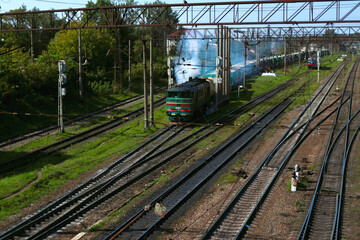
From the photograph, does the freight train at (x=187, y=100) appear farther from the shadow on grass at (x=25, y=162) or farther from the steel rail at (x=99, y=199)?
the shadow on grass at (x=25, y=162)

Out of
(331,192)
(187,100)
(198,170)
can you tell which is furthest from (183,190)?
(187,100)

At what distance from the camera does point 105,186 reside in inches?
717

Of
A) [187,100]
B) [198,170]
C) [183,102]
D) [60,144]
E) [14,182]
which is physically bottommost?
[14,182]

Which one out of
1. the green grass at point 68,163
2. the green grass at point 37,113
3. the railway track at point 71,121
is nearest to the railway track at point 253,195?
the green grass at point 68,163

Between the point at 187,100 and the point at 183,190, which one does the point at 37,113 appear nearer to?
the point at 187,100

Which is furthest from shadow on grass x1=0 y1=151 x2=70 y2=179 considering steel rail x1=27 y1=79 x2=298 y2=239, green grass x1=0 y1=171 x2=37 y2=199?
steel rail x1=27 y1=79 x2=298 y2=239

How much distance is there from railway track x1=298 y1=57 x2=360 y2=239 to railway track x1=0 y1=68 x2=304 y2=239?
8.50m

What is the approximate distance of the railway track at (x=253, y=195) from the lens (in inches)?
540

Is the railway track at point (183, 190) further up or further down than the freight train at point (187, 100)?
further down

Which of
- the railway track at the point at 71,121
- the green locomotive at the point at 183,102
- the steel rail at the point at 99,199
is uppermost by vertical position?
the green locomotive at the point at 183,102

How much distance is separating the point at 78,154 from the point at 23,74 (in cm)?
1562

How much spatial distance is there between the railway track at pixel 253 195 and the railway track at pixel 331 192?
2020 mm

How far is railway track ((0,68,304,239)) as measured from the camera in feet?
46.9

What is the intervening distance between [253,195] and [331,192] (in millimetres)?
3636
